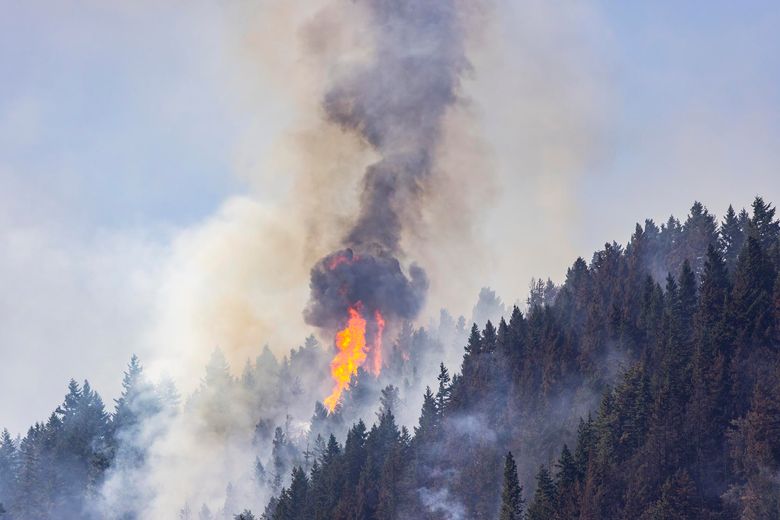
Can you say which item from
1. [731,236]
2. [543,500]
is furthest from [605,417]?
Answer: [731,236]

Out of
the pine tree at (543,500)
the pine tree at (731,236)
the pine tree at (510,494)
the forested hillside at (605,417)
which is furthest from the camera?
the pine tree at (731,236)

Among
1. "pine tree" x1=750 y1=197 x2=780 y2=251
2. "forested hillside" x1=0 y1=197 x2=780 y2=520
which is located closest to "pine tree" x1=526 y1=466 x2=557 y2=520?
"forested hillside" x1=0 y1=197 x2=780 y2=520

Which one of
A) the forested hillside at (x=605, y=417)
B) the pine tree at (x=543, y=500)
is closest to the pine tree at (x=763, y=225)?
the forested hillside at (x=605, y=417)

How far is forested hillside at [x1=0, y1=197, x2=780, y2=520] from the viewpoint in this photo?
105688mm

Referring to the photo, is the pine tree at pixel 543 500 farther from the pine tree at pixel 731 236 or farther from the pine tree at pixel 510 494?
the pine tree at pixel 731 236

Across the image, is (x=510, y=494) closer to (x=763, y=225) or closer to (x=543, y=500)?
(x=543, y=500)

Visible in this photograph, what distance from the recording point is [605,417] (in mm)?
115625

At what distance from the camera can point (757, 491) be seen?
324 feet

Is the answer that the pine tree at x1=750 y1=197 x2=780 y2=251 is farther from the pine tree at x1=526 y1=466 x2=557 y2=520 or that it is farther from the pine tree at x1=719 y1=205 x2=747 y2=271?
the pine tree at x1=526 y1=466 x2=557 y2=520

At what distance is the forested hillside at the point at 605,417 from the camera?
106 metres

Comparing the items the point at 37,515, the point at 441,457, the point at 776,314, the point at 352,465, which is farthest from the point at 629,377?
the point at 37,515

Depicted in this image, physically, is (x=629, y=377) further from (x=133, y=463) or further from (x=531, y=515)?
(x=133, y=463)

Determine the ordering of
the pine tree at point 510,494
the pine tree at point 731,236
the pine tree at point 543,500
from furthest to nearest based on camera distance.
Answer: the pine tree at point 731,236
the pine tree at point 510,494
the pine tree at point 543,500

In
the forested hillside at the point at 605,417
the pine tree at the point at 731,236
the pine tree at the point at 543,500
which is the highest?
the pine tree at the point at 731,236
